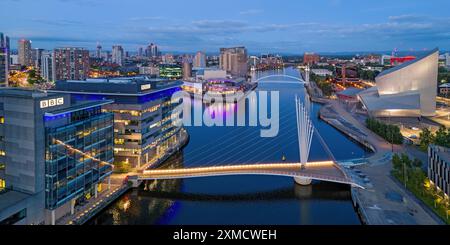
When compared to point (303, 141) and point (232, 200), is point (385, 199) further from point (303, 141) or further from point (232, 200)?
point (232, 200)

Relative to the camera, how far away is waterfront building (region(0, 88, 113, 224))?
7457 mm

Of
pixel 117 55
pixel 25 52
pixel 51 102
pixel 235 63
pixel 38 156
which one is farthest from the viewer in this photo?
pixel 117 55

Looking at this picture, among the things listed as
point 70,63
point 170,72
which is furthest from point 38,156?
point 170,72

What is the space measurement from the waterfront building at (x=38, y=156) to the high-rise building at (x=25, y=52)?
167 feet

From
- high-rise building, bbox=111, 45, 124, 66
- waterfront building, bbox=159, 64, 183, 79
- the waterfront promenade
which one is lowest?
the waterfront promenade

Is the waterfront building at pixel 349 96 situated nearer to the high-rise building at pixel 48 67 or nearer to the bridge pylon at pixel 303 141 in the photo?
the bridge pylon at pixel 303 141

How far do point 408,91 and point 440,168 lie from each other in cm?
1395

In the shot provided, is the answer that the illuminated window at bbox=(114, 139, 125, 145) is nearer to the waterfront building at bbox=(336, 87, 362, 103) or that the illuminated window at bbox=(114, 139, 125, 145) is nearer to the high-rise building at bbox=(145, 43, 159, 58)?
the waterfront building at bbox=(336, 87, 362, 103)

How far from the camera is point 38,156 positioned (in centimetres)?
754

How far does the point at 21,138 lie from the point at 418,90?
786 inches

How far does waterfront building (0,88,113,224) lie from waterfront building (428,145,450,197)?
7.77 m

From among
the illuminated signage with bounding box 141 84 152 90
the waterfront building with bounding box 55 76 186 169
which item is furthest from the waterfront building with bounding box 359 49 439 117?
the waterfront building with bounding box 55 76 186 169

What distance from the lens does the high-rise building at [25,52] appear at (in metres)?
53.4

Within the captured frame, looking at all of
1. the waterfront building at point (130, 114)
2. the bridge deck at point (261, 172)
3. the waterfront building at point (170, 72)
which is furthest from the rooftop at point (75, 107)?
the waterfront building at point (170, 72)
